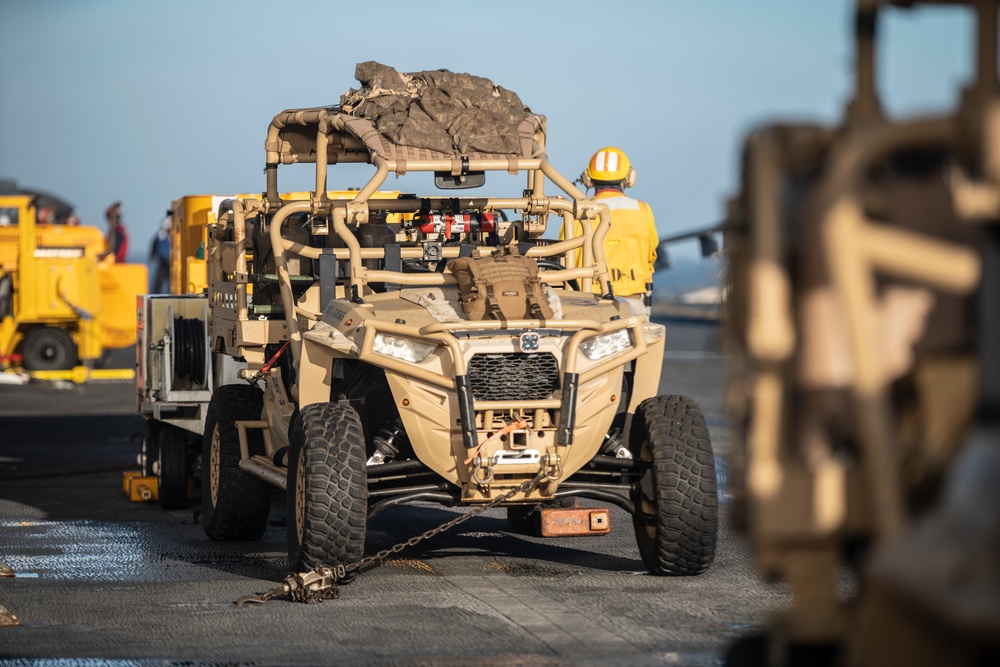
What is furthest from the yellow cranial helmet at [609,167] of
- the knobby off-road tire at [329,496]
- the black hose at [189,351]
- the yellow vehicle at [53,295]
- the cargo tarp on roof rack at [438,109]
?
the yellow vehicle at [53,295]

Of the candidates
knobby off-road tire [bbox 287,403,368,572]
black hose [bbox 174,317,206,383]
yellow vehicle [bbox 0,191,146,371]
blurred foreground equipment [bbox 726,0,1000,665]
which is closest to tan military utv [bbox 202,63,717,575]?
knobby off-road tire [bbox 287,403,368,572]

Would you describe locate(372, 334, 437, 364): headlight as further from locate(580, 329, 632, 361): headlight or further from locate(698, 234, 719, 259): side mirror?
locate(698, 234, 719, 259): side mirror

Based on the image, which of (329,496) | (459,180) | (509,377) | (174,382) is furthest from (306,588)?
(174,382)

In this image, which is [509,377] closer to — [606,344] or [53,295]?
[606,344]

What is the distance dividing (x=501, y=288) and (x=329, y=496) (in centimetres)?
160

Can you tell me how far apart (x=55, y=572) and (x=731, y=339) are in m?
6.52

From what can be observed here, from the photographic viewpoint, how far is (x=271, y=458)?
10750mm

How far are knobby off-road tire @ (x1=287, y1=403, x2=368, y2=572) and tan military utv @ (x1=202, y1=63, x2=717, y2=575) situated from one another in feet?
0.03

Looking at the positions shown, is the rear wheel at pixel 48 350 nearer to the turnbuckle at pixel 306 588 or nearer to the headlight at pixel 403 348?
the headlight at pixel 403 348

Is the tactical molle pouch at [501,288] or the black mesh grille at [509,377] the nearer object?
the black mesh grille at [509,377]

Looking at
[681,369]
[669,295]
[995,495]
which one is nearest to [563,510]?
[995,495]

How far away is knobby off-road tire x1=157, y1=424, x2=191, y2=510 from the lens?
12.7 meters

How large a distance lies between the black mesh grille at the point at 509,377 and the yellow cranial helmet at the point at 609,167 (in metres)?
3.98

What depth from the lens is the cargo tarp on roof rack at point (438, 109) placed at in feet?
34.4
